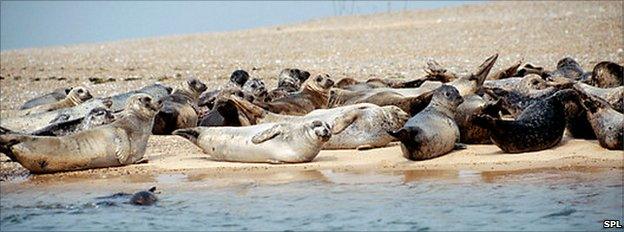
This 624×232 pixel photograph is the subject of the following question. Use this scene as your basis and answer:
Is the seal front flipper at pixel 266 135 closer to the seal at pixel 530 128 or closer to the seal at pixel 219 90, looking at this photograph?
the seal at pixel 530 128

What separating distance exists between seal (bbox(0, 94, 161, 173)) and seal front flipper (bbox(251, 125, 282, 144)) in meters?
1.09

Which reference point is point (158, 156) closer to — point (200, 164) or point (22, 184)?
point (200, 164)

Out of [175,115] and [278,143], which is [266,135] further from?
[175,115]

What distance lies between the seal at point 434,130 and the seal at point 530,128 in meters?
0.35

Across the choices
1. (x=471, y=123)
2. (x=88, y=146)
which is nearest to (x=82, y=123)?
(x=88, y=146)

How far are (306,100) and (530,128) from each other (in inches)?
119

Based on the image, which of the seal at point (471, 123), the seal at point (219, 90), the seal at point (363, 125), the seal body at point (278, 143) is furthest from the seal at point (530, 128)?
the seal at point (219, 90)

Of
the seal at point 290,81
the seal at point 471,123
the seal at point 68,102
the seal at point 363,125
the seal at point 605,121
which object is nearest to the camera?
the seal at point 605,121

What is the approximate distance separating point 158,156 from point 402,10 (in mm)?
30084

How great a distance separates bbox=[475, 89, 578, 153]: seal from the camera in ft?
28.7

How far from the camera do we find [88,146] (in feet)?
29.2

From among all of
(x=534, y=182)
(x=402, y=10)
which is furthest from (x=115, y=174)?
(x=402, y=10)

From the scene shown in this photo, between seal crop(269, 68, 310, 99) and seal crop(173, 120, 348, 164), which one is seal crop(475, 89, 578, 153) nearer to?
seal crop(173, 120, 348, 164)

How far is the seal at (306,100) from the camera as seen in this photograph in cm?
1079
